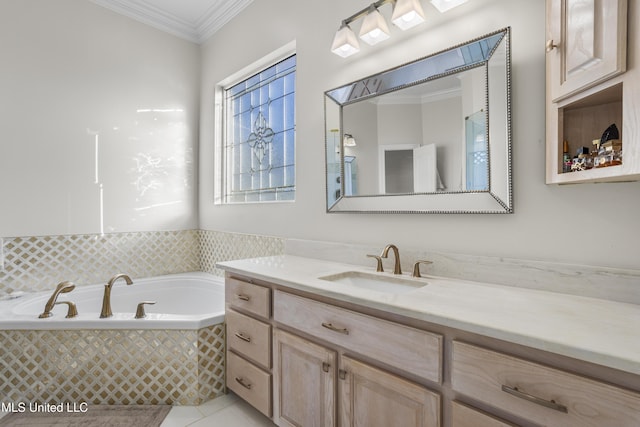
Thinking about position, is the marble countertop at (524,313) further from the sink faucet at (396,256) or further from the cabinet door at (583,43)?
the cabinet door at (583,43)

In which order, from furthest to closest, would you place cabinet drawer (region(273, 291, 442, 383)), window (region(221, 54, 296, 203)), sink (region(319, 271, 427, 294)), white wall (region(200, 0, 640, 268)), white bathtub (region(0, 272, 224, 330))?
window (region(221, 54, 296, 203)) < white bathtub (region(0, 272, 224, 330)) < sink (region(319, 271, 427, 294)) < white wall (region(200, 0, 640, 268)) < cabinet drawer (region(273, 291, 442, 383))

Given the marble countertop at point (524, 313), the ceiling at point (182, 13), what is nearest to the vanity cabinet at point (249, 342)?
the marble countertop at point (524, 313)

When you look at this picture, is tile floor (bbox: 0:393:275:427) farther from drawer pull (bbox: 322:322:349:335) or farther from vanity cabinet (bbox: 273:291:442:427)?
drawer pull (bbox: 322:322:349:335)

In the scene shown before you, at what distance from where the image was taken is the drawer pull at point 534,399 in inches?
31.0

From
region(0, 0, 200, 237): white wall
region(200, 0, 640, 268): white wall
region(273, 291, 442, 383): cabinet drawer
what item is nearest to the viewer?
region(273, 291, 442, 383): cabinet drawer

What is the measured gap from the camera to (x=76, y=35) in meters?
2.70

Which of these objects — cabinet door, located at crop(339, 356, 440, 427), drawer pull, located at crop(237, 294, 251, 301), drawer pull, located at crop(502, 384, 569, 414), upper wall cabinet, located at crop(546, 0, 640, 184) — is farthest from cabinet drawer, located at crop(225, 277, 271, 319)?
upper wall cabinet, located at crop(546, 0, 640, 184)

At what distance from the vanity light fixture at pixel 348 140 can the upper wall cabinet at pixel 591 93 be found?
100 centimetres

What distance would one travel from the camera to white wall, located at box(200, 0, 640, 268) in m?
1.19

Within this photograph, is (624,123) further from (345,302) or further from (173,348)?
(173,348)

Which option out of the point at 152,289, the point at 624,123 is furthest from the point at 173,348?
the point at 624,123

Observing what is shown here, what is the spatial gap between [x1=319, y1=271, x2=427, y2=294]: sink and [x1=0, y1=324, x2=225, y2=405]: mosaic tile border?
938 mm

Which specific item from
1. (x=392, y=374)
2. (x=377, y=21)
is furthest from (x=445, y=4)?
(x=392, y=374)

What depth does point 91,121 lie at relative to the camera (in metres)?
2.75
